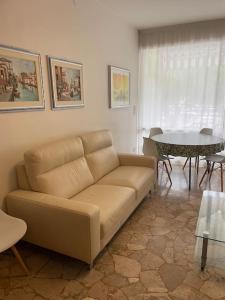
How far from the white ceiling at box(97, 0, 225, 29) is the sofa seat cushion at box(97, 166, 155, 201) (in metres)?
2.32

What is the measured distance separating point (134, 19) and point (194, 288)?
3968mm

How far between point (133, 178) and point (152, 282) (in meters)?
1.25

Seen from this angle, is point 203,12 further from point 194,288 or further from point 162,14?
point 194,288

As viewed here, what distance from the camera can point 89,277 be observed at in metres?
1.86

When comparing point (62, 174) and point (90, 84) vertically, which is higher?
point (90, 84)

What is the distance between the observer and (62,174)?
2.35 metres

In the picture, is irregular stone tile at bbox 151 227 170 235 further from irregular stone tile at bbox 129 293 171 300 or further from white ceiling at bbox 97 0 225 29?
white ceiling at bbox 97 0 225 29

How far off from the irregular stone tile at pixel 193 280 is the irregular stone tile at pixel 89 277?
A: 69 centimetres

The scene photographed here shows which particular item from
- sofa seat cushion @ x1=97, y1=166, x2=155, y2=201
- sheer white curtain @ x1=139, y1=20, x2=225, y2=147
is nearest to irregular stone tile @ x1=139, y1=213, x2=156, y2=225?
sofa seat cushion @ x1=97, y1=166, x2=155, y2=201

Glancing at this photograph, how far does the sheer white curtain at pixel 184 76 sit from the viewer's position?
4.18 meters

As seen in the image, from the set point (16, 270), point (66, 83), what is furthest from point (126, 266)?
point (66, 83)

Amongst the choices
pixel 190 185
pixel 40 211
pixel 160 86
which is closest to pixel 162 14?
pixel 160 86

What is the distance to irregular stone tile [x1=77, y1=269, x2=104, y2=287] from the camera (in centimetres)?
181

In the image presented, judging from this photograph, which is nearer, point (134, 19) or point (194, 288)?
point (194, 288)
